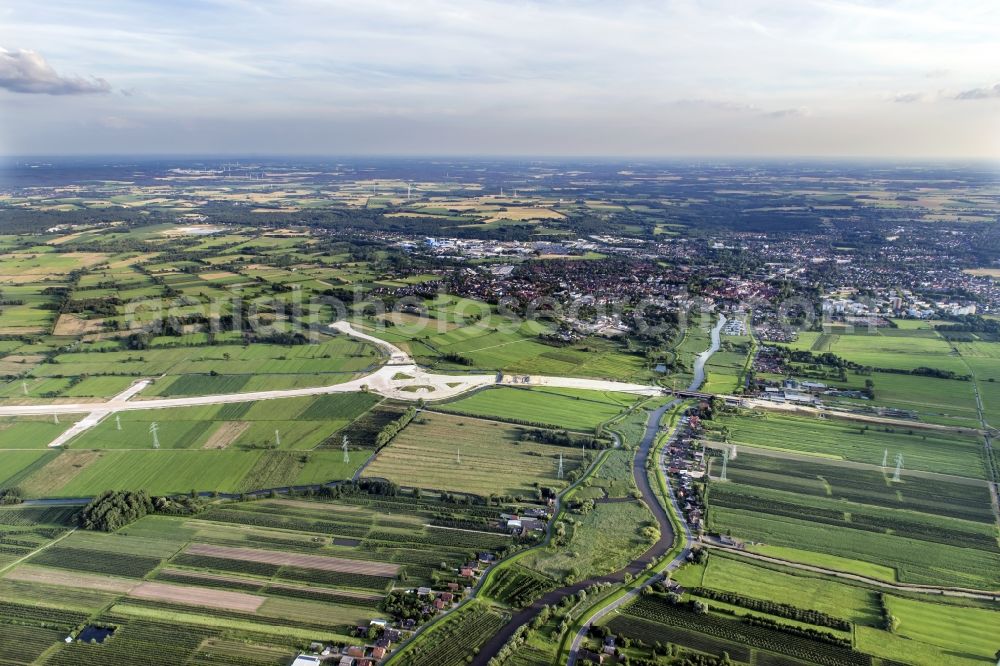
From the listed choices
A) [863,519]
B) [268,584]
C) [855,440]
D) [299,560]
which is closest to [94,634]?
[268,584]

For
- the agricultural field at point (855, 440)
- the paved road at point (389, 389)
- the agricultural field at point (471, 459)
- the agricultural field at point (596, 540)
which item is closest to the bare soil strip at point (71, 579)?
the agricultural field at point (471, 459)

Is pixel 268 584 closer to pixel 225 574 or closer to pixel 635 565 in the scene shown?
pixel 225 574

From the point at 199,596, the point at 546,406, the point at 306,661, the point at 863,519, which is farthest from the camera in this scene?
the point at 546,406

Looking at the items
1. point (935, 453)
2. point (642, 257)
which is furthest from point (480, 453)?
point (642, 257)

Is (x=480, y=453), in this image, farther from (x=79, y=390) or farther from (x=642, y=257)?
(x=642, y=257)

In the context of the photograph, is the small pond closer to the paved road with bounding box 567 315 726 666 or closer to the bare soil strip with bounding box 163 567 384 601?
the bare soil strip with bounding box 163 567 384 601

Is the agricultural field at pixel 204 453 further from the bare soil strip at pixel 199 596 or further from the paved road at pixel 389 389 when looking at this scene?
the bare soil strip at pixel 199 596
